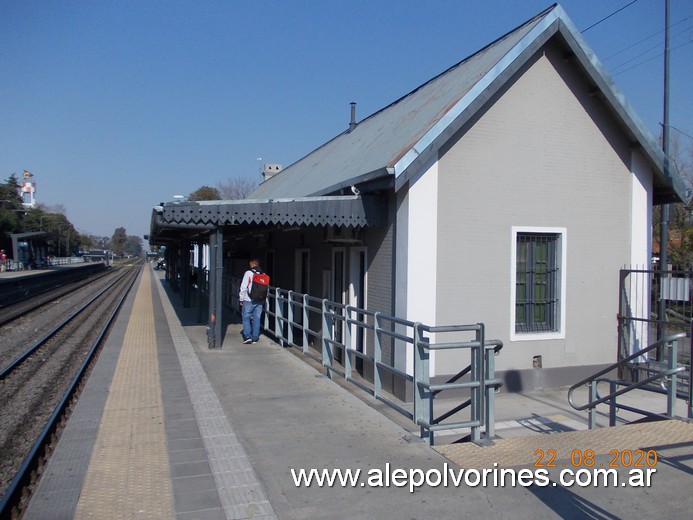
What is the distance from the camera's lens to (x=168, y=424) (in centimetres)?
637

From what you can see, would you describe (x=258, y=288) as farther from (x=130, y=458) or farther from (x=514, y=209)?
(x=130, y=458)

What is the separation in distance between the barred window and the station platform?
2.05 metres

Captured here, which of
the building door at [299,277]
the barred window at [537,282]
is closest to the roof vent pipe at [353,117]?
the building door at [299,277]

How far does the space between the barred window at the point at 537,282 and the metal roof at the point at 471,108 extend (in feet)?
7.52

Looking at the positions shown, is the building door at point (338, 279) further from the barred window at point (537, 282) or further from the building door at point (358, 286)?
the barred window at point (537, 282)

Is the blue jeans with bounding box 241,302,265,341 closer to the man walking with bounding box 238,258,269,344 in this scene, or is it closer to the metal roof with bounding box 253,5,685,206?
the man walking with bounding box 238,258,269,344

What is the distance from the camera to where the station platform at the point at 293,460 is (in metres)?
4.36

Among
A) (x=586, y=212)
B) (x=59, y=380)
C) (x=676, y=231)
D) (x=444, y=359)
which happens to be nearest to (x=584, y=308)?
(x=586, y=212)

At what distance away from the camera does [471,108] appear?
9.18 metres

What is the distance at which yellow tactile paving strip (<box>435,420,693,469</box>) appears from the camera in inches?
207

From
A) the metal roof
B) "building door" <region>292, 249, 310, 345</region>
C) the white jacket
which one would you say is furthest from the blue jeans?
"building door" <region>292, 249, 310, 345</region>

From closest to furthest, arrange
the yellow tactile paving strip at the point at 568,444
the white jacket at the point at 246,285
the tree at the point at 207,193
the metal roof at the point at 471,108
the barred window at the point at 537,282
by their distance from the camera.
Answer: the yellow tactile paving strip at the point at 568,444 → the metal roof at the point at 471,108 → the barred window at the point at 537,282 → the white jacket at the point at 246,285 → the tree at the point at 207,193

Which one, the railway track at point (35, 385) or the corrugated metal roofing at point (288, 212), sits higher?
the corrugated metal roofing at point (288, 212)

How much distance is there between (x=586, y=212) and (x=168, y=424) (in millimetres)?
7635
